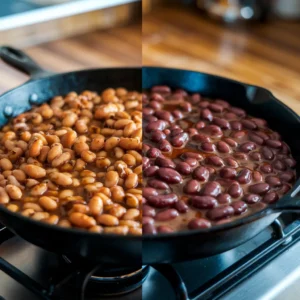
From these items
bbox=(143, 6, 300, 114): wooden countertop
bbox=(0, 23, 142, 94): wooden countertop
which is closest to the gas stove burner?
bbox=(143, 6, 300, 114): wooden countertop

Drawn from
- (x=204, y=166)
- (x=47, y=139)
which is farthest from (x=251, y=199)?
(x=47, y=139)

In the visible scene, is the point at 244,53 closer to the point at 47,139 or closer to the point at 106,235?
the point at 47,139

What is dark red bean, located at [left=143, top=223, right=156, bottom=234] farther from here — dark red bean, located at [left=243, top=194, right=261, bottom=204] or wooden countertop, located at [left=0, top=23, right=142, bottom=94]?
wooden countertop, located at [left=0, top=23, right=142, bottom=94]

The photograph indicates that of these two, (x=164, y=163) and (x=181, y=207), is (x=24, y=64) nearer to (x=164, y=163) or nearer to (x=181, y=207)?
(x=164, y=163)

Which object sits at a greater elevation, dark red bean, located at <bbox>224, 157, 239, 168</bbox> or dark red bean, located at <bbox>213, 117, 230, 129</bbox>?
dark red bean, located at <bbox>213, 117, 230, 129</bbox>

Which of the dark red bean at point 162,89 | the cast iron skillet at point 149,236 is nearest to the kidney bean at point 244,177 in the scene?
the cast iron skillet at point 149,236

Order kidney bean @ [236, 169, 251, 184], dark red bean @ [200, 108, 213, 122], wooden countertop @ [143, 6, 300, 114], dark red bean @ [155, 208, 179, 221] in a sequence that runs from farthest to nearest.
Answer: wooden countertop @ [143, 6, 300, 114] < dark red bean @ [200, 108, 213, 122] < kidney bean @ [236, 169, 251, 184] < dark red bean @ [155, 208, 179, 221]

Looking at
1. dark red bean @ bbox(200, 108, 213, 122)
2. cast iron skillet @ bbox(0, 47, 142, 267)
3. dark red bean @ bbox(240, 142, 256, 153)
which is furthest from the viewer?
dark red bean @ bbox(200, 108, 213, 122)

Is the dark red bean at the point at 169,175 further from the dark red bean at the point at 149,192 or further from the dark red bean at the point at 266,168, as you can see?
the dark red bean at the point at 266,168
